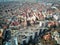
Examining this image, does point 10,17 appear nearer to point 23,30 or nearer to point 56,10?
point 23,30

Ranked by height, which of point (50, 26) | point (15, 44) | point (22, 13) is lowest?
point (15, 44)

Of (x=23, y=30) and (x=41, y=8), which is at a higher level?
(x=41, y=8)

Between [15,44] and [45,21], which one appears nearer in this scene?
[15,44]

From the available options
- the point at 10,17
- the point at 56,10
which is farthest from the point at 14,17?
the point at 56,10

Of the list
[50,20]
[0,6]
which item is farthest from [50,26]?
[0,6]

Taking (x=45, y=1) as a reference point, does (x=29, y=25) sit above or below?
below

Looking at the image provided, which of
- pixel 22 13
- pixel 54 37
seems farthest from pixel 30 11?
pixel 54 37

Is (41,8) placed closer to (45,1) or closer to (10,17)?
(45,1)

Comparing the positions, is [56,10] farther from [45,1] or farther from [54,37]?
[54,37]
